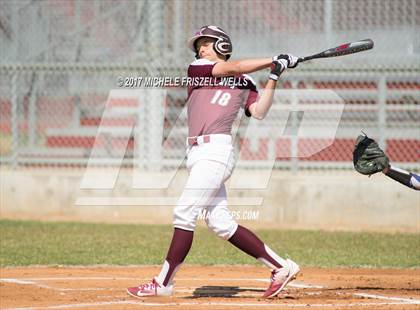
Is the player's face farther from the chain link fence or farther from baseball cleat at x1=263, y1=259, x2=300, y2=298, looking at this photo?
the chain link fence

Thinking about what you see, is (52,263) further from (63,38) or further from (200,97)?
(63,38)

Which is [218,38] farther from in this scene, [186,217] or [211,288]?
[211,288]

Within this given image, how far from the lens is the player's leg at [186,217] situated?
733cm

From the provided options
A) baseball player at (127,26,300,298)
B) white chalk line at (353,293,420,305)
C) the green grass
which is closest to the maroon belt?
baseball player at (127,26,300,298)

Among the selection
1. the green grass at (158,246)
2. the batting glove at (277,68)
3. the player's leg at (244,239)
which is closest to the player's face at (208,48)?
the batting glove at (277,68)

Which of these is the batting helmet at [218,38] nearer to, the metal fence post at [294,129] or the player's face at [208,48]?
the player's face at [208,48]

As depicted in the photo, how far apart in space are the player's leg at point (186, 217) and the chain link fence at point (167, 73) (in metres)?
5.86

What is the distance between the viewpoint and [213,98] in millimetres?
7520

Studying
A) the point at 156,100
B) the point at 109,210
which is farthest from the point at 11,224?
the point at 156,100

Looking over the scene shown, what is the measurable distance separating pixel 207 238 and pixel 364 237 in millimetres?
1897

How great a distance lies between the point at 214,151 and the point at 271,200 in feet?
18.5

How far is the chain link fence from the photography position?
517 inches

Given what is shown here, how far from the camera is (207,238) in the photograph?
39.2 ft

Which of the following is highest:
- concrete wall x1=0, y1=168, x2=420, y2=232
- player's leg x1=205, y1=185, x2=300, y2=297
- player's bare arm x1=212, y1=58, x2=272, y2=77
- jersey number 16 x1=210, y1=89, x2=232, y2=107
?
concrete wall x1=0, y1=168, x2=420, y2=232
